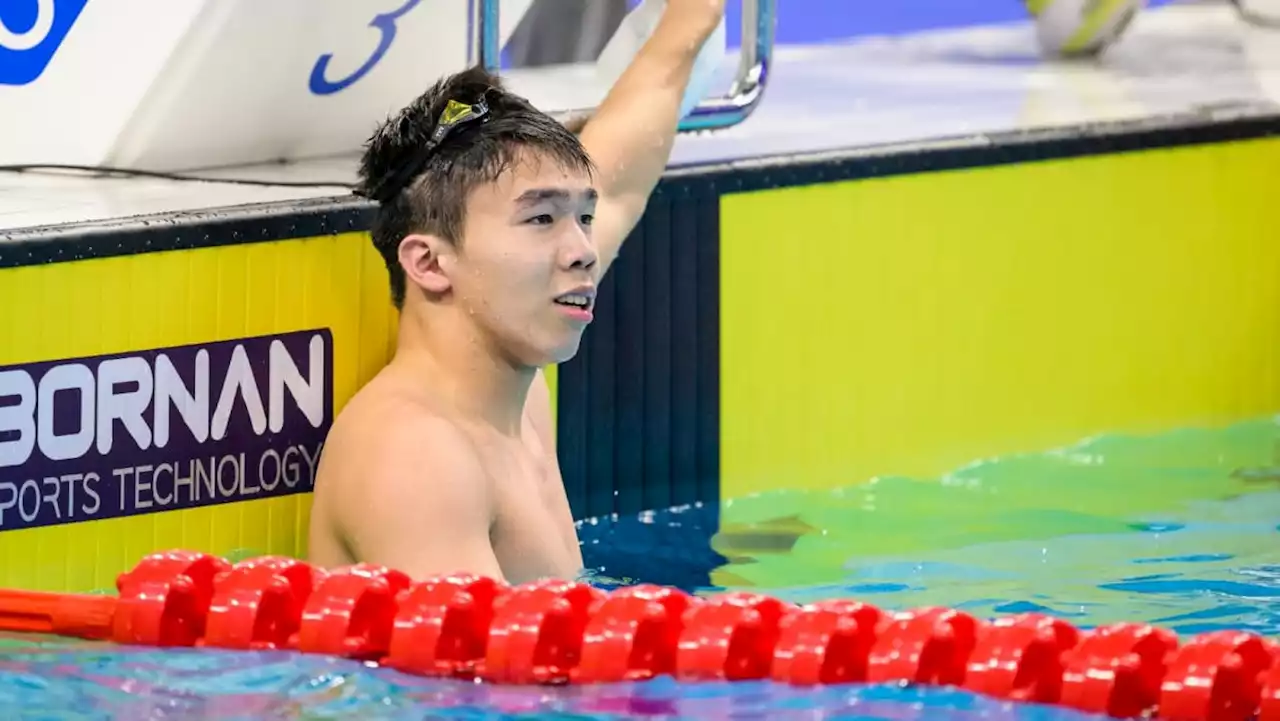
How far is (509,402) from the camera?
3.16 metres

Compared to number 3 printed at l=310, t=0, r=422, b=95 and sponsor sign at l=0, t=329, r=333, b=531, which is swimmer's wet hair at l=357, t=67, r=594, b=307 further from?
number 3 printed at l=310, t=0, r=422, b=95

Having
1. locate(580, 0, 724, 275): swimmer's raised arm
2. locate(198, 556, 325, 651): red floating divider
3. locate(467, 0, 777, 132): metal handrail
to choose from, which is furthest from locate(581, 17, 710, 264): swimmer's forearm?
locate(198, 556, 325, 651): red floating divider

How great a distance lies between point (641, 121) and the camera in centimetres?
354

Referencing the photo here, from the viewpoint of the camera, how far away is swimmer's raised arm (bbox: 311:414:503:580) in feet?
9.46

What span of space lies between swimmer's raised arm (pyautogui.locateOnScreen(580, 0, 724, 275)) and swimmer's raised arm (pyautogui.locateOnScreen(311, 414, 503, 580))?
606 millimetres

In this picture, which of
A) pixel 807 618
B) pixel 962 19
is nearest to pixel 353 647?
pixel 807 618

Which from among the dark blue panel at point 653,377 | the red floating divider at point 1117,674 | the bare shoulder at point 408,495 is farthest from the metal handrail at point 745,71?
the red floating divider at point 1117,674

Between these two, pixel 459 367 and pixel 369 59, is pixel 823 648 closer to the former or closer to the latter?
pixel 459 367

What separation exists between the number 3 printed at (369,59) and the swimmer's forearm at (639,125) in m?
0.43

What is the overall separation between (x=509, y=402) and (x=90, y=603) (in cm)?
66

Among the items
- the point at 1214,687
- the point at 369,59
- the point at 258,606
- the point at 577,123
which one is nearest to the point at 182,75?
the point at 369,59

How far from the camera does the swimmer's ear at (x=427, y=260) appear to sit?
3.06m

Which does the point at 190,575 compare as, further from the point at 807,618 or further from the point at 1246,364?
the point at 1246,364

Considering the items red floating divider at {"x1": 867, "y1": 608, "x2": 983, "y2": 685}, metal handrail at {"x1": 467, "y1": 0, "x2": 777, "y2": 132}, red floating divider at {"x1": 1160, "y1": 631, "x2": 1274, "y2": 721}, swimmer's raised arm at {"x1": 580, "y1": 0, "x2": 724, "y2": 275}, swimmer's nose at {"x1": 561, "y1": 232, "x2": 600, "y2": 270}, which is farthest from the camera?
metal handrail at {"x1": 467, "y1": 0, "x2": 777, "y2": 132}
